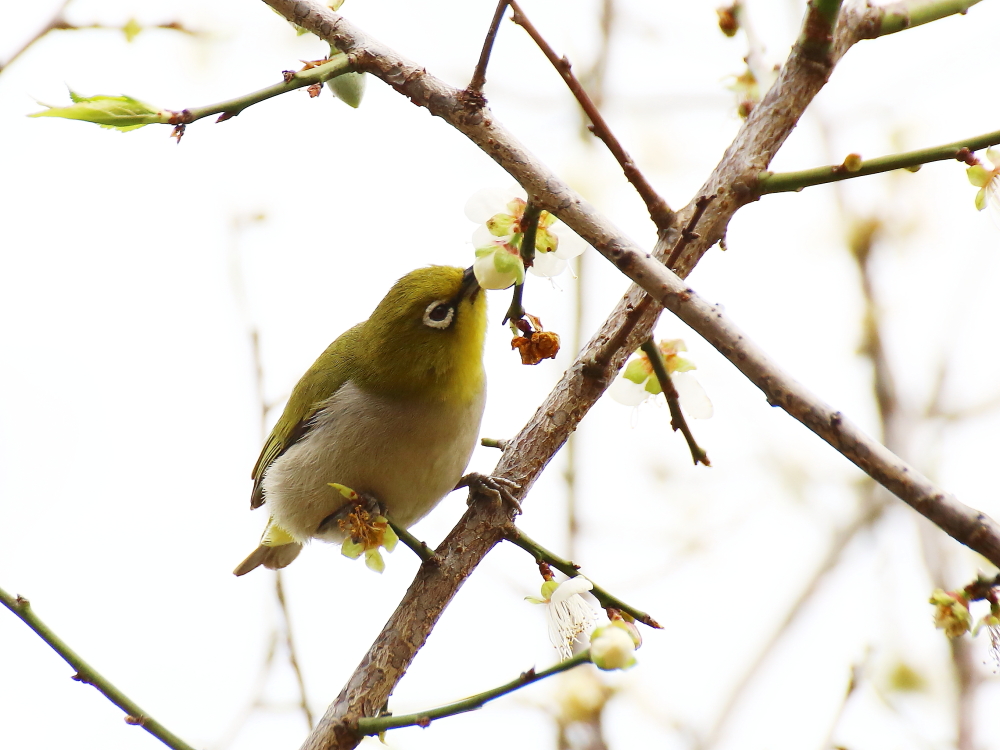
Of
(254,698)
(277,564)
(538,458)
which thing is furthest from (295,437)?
(538,458)

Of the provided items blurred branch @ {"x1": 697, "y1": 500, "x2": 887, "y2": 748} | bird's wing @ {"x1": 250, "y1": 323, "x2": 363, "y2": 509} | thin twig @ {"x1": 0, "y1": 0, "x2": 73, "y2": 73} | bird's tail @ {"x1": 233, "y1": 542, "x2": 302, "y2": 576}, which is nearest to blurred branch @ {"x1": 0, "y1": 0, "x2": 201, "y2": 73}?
thin twig @ {"x1": 0, "y1": 0, "x2": 73, "y2": 73}

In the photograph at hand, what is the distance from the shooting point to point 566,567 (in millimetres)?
2535

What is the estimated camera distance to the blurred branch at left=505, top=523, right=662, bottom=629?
2383mm

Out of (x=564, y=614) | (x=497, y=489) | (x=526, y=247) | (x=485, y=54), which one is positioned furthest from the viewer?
(x=497, y=489)

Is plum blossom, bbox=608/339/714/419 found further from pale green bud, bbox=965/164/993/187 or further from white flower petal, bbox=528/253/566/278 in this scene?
pale green bud, bbox=965/164/993/187

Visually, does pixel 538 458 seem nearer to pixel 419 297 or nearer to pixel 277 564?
pixel 419 297

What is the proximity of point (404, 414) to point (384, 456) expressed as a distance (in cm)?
20

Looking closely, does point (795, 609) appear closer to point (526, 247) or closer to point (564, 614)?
Result: point (564, 614)

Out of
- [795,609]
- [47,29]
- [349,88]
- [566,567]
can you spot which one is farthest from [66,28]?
[795,609]

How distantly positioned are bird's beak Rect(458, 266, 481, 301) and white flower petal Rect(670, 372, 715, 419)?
1.13 meters

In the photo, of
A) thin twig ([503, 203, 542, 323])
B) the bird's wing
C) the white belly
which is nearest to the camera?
thin twig ([503, 203, 542, 323])

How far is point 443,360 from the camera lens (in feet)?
12.5

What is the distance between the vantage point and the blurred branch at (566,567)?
2383mm

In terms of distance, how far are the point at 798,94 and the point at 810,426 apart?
49.8 inches
